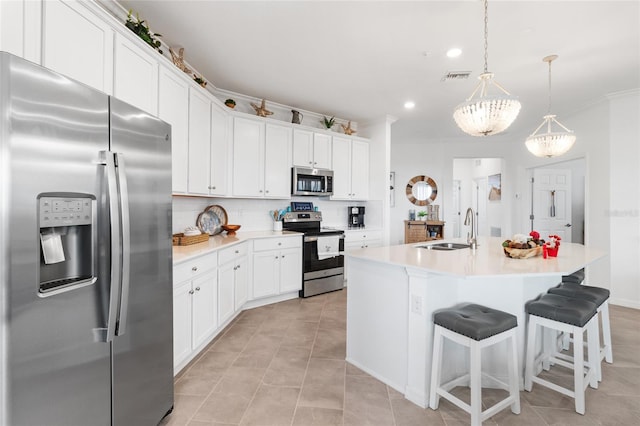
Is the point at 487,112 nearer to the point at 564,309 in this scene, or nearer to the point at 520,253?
the point at 520,253

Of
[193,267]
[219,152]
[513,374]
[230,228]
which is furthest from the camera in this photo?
[230,228]

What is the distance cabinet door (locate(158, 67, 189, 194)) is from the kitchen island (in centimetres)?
165

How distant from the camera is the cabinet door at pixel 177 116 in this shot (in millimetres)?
2441

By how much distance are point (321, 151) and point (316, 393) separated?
3369mm

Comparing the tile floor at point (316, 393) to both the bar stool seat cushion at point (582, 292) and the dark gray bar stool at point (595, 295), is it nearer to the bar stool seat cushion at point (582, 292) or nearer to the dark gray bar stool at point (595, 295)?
the dark gray bar stool at point (595, 295)

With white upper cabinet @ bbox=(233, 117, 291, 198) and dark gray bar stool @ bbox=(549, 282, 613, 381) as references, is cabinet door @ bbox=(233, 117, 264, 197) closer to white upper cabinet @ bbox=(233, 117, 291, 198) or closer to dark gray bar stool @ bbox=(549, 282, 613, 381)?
white upper cabinet @ bbox=(233, 117, 291, 198)

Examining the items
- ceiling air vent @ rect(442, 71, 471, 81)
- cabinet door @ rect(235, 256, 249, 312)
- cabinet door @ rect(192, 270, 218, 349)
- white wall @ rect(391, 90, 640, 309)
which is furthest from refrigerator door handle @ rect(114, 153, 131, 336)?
white wall @ rect(391, 90, 640, 309)

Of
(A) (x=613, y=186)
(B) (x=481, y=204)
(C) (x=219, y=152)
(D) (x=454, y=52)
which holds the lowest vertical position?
(B) (x=481, y=204)

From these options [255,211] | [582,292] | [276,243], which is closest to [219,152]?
[255,211]

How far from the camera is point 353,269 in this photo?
2.50 metres

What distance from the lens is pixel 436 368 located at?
187 cm

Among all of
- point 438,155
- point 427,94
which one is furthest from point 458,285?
point 438,155

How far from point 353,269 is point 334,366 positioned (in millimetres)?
783

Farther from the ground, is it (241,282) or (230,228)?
(230,228)
